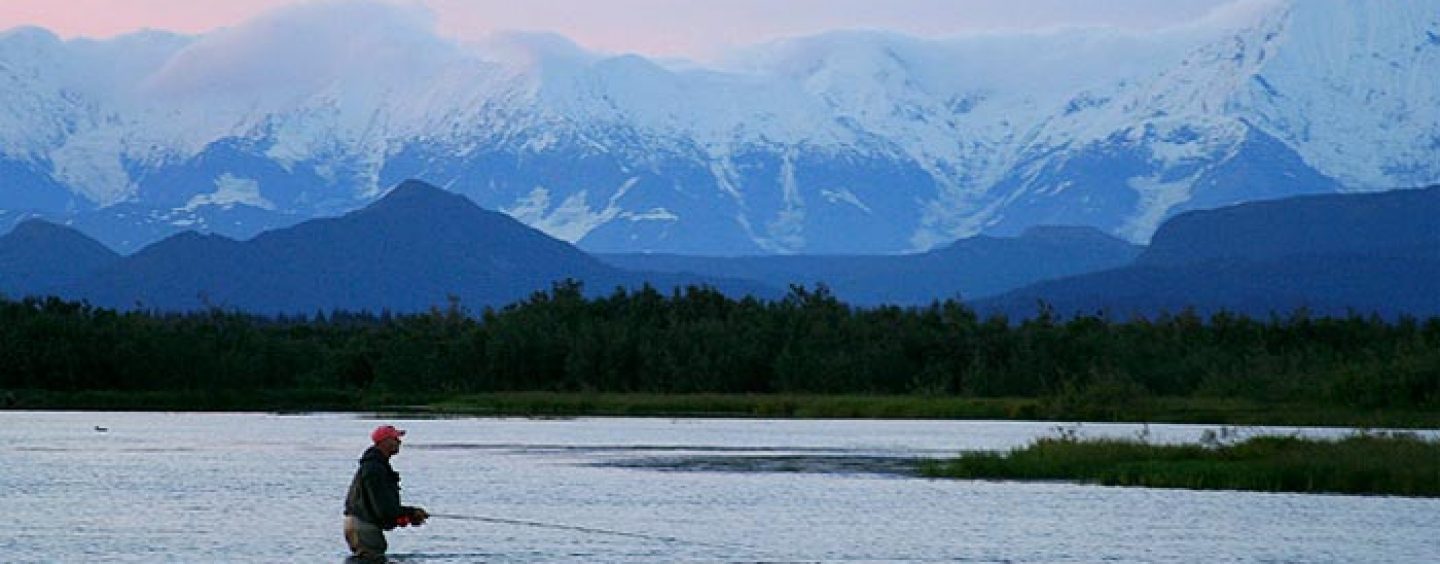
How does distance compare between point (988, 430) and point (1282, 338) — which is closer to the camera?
point (988, 430)

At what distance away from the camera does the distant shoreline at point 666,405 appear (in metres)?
104

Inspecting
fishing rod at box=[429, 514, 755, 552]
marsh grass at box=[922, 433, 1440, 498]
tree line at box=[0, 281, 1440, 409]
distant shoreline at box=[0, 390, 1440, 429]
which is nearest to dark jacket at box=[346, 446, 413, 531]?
fishing rod at box=[429, 514, 755, 552]

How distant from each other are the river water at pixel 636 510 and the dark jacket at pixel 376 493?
4.55m

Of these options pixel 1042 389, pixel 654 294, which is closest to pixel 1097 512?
pixel 1042 389

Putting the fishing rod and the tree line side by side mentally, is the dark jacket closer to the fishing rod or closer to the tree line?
the fishing rod

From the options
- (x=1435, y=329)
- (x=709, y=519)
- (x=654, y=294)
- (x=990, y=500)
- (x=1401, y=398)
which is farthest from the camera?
(x=654, y=294)

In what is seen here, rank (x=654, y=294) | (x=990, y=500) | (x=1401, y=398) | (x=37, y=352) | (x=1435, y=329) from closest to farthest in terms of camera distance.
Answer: (x=990, y=500) → (x=1401, y=398) → (x=37, y=352) → (x=1435, y=329) → (x=654, y=294)

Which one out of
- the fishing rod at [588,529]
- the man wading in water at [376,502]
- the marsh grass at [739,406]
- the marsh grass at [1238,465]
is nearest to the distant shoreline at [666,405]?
the marsh grass at [739,406]

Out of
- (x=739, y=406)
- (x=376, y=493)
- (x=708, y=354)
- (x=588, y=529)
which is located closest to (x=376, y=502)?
(x=376, y=493)

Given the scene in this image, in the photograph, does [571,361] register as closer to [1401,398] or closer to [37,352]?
[37,352]

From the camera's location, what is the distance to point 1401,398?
9806cm

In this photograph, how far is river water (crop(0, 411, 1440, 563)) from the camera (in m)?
45.1

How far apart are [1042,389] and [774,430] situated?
28.6m

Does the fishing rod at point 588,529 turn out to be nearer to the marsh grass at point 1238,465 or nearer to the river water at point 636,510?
the river water at point 636,510
